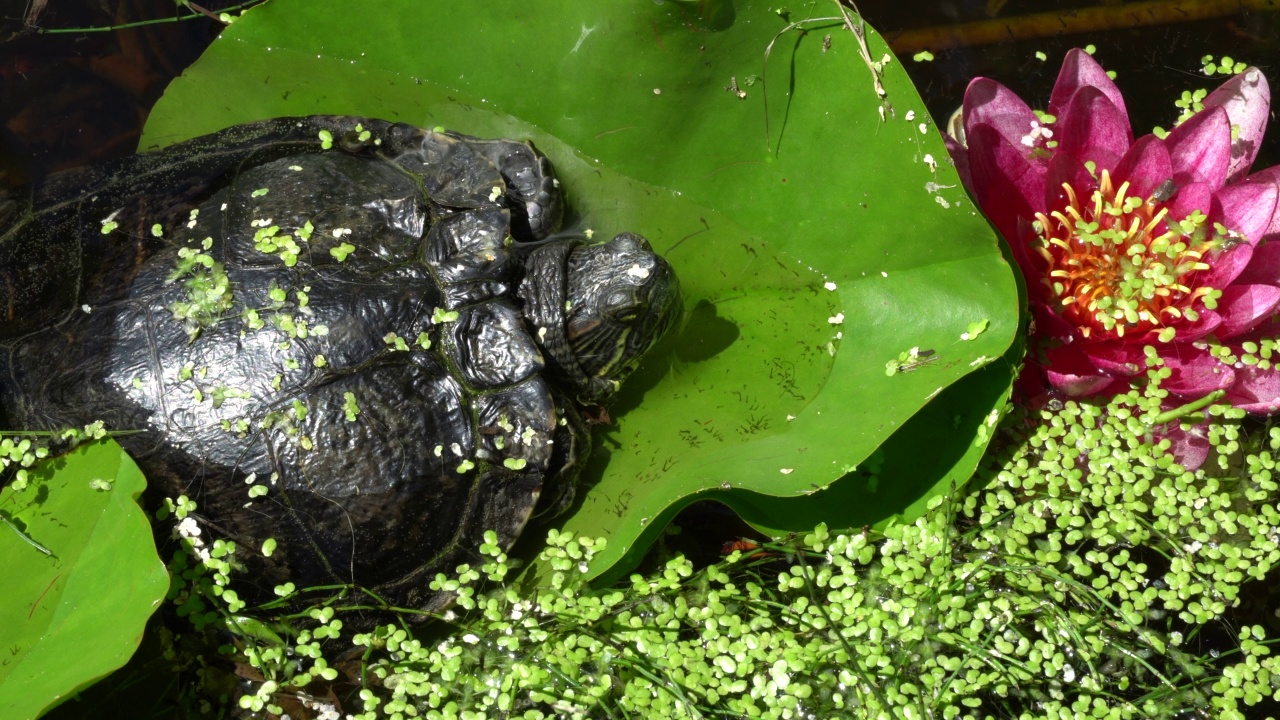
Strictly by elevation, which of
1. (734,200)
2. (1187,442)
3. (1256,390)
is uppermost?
(734,200)

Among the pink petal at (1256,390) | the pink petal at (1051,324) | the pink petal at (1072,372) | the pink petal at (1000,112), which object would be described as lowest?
the pink petal at (1256,390)

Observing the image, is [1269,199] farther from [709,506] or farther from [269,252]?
[269,252]

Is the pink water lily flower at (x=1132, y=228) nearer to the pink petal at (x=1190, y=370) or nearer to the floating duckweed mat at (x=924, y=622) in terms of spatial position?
the pink petal at (x=1190, y=370)

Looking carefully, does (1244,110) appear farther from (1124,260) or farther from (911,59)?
(911,59)

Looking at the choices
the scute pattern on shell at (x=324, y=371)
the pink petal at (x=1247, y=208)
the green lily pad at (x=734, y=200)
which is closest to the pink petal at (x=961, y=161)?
the green lily pad at (x=734, y=200)

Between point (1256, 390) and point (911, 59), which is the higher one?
point (911, 59)

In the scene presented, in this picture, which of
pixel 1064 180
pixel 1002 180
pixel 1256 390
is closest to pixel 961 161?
pixel 1002 180

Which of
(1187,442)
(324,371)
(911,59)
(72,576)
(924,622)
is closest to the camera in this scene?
(72,576)
